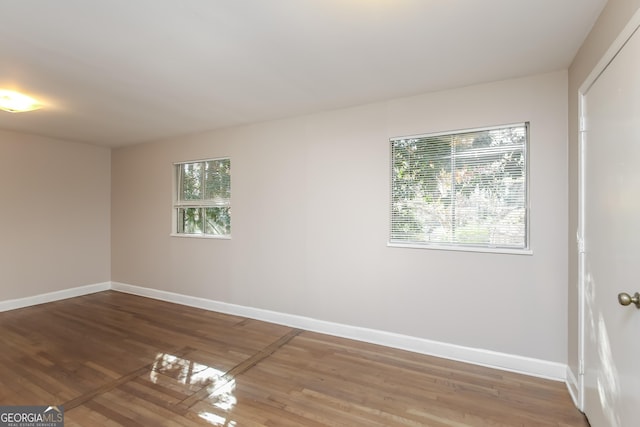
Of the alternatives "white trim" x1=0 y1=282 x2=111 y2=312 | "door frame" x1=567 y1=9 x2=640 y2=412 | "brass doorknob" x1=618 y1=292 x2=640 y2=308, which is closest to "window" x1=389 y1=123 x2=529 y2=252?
"door frame" x1=567 y1=9 x2=640 y2=412

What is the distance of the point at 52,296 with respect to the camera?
466 centimetres

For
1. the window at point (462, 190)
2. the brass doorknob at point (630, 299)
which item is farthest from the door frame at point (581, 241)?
the brass doorknob at point (630, 299)

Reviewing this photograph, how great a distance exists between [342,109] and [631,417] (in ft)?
10.0

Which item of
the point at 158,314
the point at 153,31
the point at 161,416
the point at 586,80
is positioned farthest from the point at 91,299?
the point at 586,80

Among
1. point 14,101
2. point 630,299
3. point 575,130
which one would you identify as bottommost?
point 630,299

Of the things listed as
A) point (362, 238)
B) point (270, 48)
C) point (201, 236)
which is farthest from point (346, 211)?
point (201, 236)

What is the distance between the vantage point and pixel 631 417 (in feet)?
4.63

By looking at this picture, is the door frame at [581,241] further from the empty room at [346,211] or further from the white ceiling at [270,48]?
the white ceiling at [270,48]

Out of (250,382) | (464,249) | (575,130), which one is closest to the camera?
(575,130)

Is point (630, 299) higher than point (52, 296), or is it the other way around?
point (630, 299)

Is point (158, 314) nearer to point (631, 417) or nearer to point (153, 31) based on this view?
point (153, 31)

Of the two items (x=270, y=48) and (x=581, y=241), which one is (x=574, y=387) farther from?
(x=270, y=48)

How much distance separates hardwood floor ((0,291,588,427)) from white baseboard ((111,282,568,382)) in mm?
86

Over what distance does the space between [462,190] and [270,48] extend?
6.55 ft
